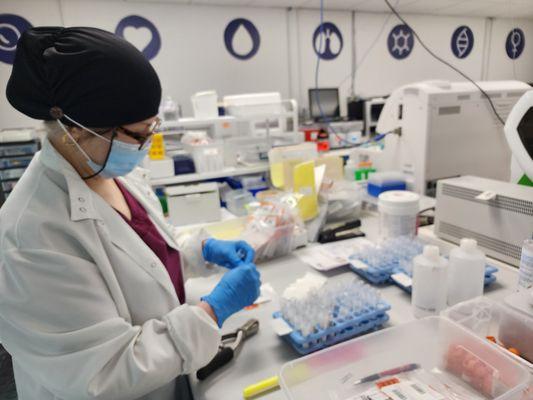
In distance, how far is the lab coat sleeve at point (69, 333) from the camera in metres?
0.60

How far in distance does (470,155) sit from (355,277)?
116 cm

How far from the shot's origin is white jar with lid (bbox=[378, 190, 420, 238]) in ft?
4.32

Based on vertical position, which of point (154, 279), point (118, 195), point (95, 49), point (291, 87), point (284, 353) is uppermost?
point (291, 87)

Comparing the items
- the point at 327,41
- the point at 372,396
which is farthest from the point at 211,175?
the point at 327,41

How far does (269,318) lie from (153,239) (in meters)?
0.40

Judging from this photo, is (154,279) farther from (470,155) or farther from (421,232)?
(470,155)

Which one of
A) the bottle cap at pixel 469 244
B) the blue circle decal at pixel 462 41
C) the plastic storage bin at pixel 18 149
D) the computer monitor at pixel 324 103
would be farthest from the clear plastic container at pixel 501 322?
the blue circle decal at pixel 462 41

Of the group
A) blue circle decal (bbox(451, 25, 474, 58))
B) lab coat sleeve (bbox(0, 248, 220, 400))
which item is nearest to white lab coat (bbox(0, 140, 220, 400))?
lab coat sleeve (bbox(0, 248, 220, 400))

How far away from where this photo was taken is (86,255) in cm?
69

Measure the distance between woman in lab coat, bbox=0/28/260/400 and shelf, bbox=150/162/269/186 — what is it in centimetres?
132

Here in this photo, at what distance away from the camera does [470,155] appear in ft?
6.08

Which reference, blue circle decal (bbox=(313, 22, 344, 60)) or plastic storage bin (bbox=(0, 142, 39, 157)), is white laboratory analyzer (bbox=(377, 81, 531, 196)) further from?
blue circle decal (bbox=(313, 22, 344, 60))

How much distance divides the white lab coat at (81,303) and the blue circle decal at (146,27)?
3.73 m

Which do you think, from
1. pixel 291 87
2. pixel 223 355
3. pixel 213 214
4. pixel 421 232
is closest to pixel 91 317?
pixel 223 355
